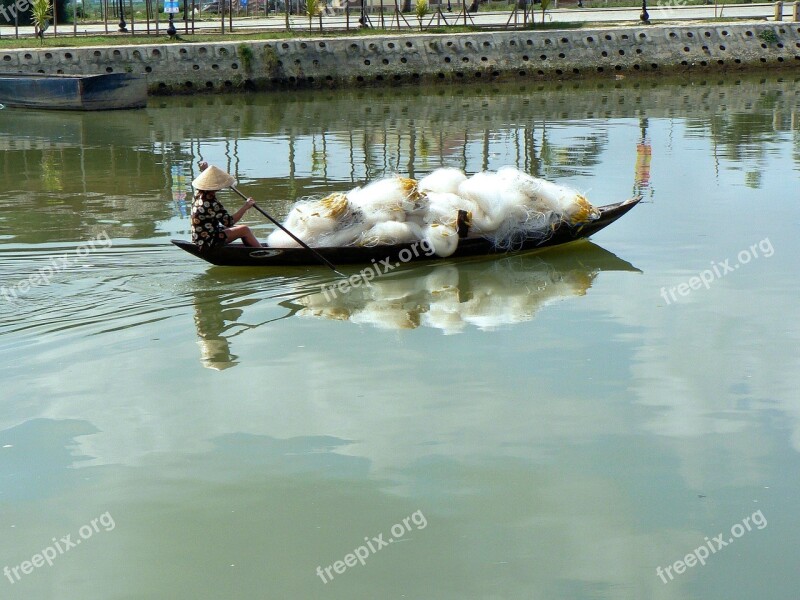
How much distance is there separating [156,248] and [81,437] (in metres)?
4.42

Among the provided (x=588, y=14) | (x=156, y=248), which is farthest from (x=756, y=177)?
(x=588, y=14)

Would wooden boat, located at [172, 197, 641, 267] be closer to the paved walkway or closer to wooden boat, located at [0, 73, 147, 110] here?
wooden boat, located at [0, 73, 147, 110]

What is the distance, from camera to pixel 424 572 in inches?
205

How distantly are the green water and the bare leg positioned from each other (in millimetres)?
321

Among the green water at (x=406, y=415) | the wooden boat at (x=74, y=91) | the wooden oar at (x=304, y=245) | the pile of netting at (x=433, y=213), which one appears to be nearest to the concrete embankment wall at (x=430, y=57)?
the wooden boat at (x=74, y=91)

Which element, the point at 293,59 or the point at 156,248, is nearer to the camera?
the point at 156,248

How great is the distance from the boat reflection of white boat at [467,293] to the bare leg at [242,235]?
95 centimetres

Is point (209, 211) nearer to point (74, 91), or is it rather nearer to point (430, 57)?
point (74, 91)

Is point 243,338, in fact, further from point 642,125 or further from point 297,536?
point 642,125

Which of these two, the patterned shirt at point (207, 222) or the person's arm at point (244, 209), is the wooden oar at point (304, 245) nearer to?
the person's arm at point (244, 209)

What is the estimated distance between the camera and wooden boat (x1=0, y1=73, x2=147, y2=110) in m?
23.0

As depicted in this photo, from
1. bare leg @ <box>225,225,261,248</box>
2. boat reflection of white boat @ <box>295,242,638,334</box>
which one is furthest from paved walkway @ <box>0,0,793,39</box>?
bare leg @ <box>225,225,261,248</box>

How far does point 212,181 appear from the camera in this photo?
9.56 metres

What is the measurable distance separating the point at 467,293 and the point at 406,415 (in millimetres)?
2951
